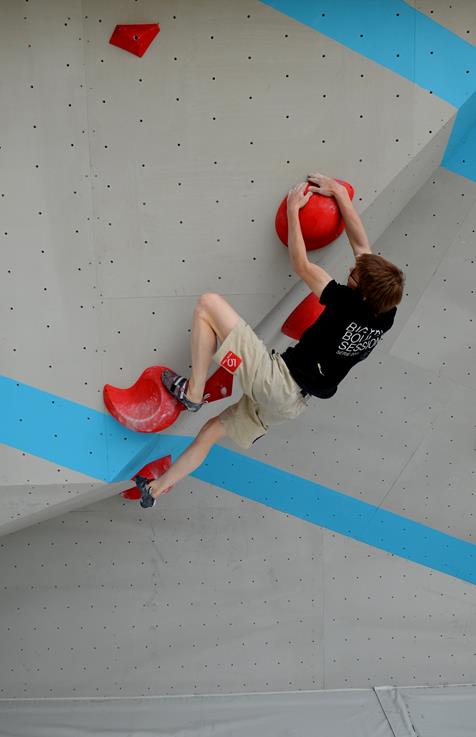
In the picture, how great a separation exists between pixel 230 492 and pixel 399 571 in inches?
31.0

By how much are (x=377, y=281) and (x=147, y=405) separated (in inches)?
28.8

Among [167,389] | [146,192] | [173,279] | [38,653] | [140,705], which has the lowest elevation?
[140,705]

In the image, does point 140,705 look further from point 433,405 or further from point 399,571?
point 433,405

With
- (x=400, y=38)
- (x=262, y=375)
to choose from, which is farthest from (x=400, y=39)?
(x=262, y=375)

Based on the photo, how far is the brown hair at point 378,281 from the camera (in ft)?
5.45

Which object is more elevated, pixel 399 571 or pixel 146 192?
pixel 146 192

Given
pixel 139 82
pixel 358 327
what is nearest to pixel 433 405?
pixel 358 327

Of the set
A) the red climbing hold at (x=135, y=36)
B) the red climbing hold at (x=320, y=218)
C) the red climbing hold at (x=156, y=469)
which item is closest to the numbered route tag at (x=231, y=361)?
the red climbing hold at (x=320, y=218)

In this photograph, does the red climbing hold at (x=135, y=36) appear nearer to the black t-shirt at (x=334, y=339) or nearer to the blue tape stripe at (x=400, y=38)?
the blue tape stripe at (x=400, y=38)

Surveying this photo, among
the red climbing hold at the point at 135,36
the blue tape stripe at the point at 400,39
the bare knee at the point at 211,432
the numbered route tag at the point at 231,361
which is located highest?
the red climbing hold at the point at 135,36

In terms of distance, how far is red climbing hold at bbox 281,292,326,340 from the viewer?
1954 millimetres

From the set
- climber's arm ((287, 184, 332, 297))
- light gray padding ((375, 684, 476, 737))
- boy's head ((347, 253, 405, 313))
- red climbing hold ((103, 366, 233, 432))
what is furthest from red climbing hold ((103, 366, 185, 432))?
light gray padding ((375, 684, 476, 737))

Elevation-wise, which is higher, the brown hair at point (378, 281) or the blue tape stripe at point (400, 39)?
the blue tape stripe at point (400, 39)

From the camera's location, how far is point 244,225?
6.21 feet
